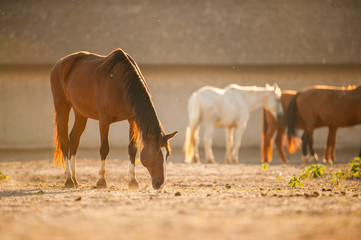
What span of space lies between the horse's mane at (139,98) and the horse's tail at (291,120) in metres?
8.30

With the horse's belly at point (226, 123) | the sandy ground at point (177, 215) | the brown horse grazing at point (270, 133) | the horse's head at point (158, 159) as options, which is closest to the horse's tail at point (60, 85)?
the sandy ground at point (177, 215)

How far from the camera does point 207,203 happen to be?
5625mm

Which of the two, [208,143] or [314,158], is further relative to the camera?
[208,143]

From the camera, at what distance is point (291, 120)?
15555 millimetres

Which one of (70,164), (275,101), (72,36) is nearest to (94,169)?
(70,164)

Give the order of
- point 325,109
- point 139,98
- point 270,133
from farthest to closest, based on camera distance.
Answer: point 270,133 < point 325,109 < point 139,98

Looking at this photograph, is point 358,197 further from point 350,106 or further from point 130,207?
point 350,106

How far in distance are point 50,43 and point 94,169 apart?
11439mm

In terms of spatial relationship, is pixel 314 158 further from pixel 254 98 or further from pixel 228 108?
pixel 228 108

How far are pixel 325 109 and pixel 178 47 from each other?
8336 mm

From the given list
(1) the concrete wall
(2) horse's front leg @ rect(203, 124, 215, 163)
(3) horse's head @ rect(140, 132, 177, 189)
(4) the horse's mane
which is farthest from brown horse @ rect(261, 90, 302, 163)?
(3) horse's head @ rect(140, 132, 177, 189)

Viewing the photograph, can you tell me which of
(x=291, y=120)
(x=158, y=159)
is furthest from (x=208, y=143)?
(x=158, y=159)

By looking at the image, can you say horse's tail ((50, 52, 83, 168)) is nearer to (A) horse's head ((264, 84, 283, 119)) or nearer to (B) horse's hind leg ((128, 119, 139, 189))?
(B) horse's hind leg ((128, 119, 139, 189))

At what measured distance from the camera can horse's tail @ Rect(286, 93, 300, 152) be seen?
50.4ft
